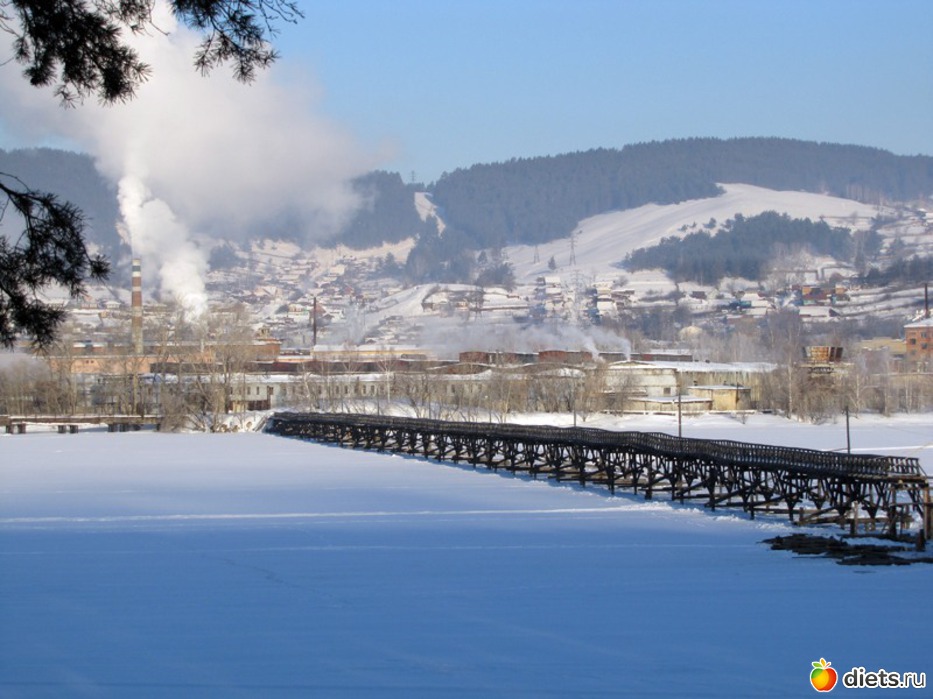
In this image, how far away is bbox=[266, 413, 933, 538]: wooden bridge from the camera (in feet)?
87.4

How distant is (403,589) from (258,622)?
309 centimetres

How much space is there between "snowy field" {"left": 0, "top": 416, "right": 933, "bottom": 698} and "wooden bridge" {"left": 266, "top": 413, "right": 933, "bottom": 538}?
145cm

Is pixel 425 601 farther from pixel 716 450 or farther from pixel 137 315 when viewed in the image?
pixel 137 315

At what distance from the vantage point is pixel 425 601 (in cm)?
1725

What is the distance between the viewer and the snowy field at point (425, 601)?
1277 centimetres

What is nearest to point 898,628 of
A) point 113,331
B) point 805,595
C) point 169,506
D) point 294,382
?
point 805,595

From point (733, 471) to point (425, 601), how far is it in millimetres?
16904

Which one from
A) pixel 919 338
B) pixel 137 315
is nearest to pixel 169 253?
pixel 137 315

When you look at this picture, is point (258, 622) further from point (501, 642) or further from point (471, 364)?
point (471, 364)

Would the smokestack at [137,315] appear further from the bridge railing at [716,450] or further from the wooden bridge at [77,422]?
the bridge railing at [716,450]

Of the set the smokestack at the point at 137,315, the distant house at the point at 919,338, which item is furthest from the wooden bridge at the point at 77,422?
the distant house at the point at 919,338

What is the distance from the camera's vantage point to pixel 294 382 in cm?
10031

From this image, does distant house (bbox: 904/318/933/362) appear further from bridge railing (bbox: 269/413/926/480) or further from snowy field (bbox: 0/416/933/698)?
snowy field (bbox: 0/416/933/698)

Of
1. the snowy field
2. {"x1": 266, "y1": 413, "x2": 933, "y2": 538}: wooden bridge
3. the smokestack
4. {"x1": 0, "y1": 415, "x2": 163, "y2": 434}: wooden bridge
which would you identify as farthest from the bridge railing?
the smokestack
